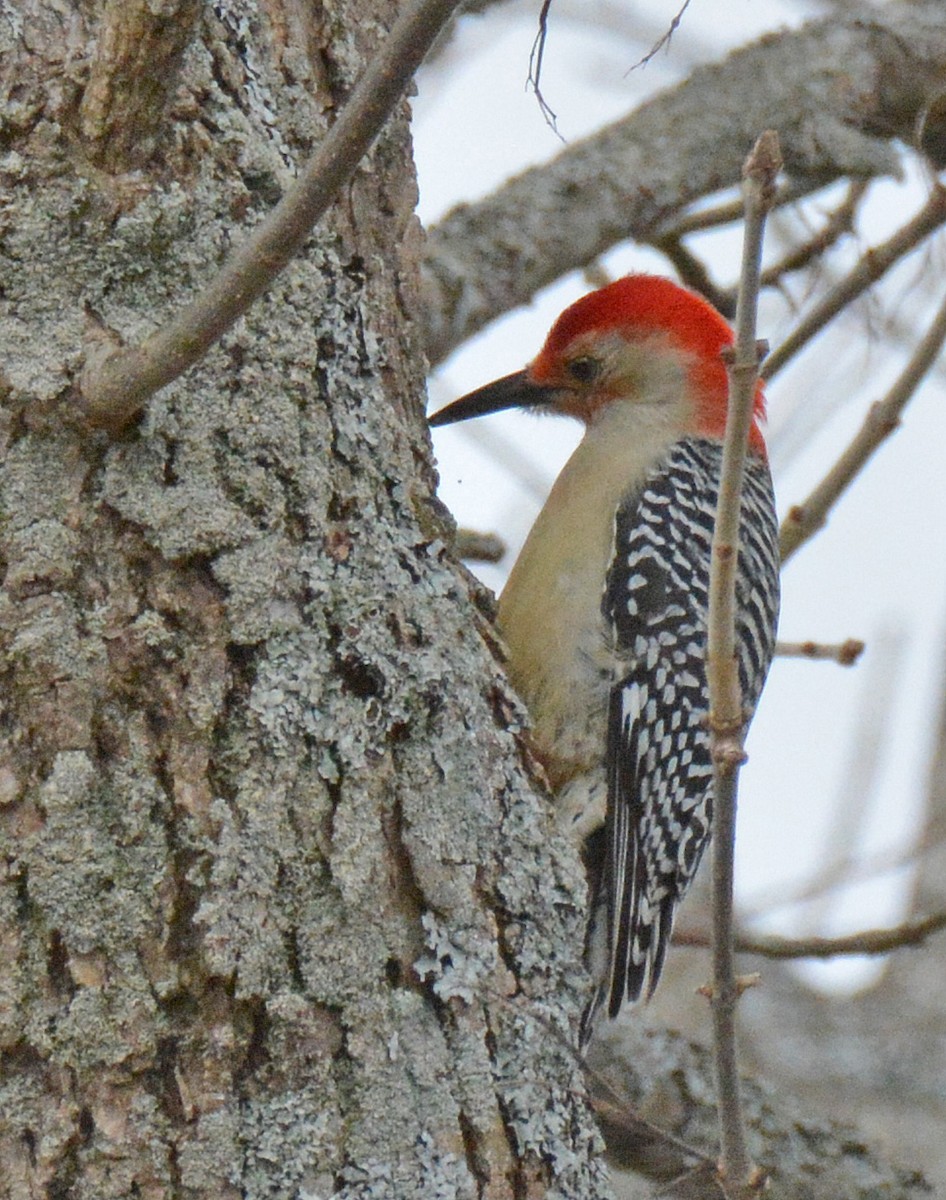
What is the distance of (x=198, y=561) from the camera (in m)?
1.95

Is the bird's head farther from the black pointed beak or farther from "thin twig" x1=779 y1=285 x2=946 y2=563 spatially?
"thin twig" x1=779 y1=285 x2=946 y2=563

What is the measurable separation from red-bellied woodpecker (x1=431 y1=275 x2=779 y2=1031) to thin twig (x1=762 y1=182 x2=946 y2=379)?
0.29 meters

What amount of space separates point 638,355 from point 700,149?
51cm

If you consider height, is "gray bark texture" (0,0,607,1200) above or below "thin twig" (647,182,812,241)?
below

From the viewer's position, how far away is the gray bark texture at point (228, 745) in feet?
5.82

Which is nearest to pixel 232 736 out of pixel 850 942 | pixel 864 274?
pixel 850 942

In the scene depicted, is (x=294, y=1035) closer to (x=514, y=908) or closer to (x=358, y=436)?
(x=514, y=908)

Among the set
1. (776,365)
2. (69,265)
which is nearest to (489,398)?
(776,365)

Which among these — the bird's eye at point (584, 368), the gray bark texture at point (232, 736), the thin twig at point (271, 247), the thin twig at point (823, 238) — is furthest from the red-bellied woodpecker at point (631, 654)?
the thin twig at point (271, 247)

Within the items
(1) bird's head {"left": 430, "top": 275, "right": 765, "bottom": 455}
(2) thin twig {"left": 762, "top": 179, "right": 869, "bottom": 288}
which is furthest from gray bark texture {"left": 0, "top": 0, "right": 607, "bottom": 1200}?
(2) thin twig {"left": 762, "top": 179, "right": 869, "bottom": 288}

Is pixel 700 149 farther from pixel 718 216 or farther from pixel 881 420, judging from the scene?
pixel 881 420

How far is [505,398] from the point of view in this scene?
393 cm

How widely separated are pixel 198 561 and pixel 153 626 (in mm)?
112

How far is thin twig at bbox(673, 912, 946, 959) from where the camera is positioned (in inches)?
127
